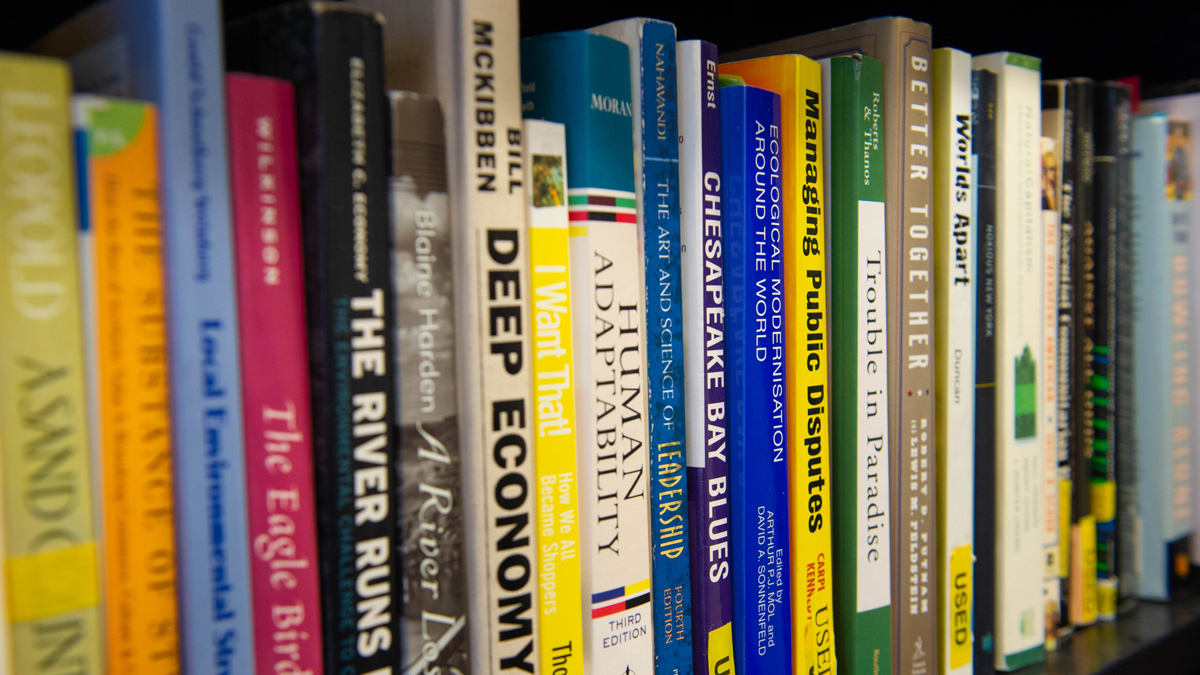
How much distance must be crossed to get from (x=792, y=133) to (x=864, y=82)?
8 cm

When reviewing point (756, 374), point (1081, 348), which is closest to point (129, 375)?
point (756, 374)

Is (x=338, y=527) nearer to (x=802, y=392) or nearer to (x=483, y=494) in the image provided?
(x=483, y=494)

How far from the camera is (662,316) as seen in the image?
0.51 meters

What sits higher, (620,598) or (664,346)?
(664,346)

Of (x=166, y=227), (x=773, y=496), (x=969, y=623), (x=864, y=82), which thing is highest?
(x=864, y=82)

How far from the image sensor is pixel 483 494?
438mm

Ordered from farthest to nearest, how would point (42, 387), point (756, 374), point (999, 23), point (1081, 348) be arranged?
point (999, 23), point (1081, 348), point (756, 374), point (42, 387)

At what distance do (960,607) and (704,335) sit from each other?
0.36 meters

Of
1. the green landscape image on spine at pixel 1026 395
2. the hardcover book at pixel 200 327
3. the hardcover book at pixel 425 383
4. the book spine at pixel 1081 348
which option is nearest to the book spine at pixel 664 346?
the hardcover book at pixel 425 383

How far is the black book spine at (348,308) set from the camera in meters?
0.38

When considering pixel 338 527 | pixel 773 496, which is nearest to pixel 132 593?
pixel 338 527

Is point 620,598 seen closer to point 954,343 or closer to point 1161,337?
point 954,343

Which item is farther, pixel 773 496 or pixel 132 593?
pixel 773 496

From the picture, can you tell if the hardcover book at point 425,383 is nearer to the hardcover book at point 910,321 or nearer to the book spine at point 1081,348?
the hardcover book at point 910,321
